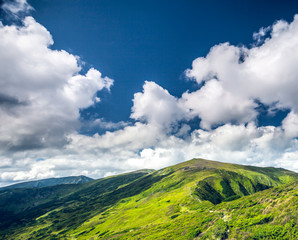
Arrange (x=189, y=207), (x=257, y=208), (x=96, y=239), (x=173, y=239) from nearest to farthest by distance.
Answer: (x=257, y=208) < (x=173, y=239) < (x=189, y=207) < (x=96, y=239)

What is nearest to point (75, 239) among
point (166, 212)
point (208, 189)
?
point (166, 212)

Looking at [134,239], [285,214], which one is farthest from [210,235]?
[134,239]

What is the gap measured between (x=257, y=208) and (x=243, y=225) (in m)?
11.8

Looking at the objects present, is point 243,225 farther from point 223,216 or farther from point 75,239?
point 75,239

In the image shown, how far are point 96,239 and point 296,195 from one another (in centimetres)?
15401

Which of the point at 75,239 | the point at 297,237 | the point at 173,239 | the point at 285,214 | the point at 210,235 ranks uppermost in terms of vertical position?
the point at 285,214

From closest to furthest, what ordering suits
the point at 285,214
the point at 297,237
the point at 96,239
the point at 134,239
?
the point at 297,237 < the point at 285,214 < the point at 134,239 < the point at 96,239

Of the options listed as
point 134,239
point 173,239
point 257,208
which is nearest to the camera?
point 257,208

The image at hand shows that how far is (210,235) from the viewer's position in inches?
2200

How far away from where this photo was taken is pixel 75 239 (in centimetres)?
18300

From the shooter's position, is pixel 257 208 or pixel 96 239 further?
pixel 96 239

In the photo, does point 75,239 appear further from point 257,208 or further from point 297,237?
point 297,237

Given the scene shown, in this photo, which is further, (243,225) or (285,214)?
(243,225)

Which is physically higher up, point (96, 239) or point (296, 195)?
point (296, 195)
